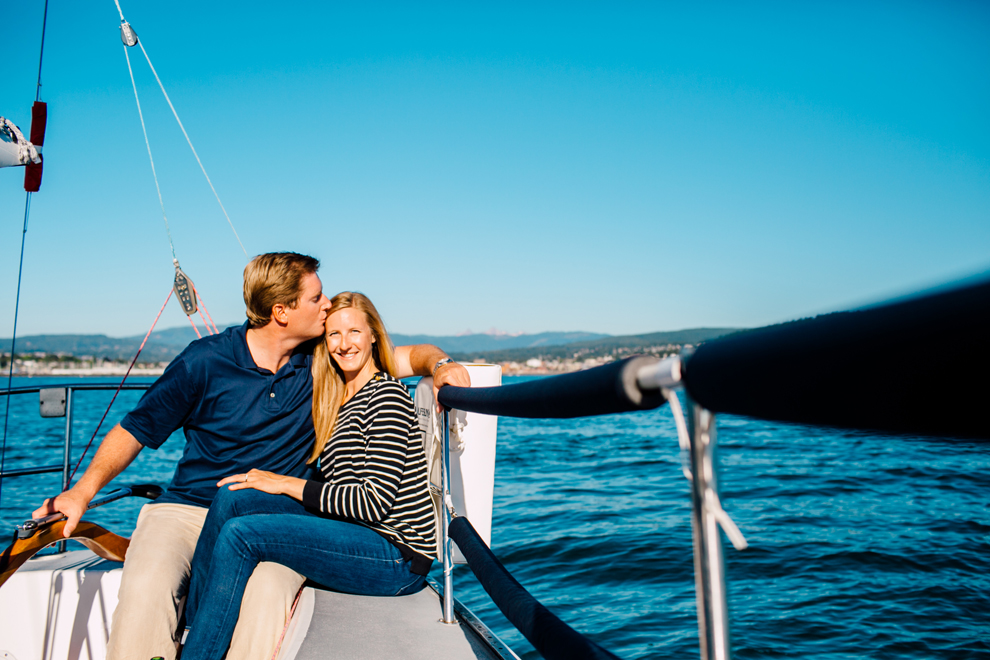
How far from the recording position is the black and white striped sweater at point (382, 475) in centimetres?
203

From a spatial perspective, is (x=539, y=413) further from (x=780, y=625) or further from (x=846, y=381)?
(x=780, y=625)

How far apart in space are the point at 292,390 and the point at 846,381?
2274 mm

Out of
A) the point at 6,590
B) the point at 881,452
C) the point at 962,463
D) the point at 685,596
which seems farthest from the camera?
the point at 881,452

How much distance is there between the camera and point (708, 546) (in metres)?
0.66

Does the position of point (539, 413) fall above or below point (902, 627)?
above

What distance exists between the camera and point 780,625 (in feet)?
13.8

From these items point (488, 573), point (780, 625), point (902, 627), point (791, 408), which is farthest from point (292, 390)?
point (902, 627)

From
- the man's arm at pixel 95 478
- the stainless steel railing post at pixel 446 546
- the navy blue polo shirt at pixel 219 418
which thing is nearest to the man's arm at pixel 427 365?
the stainless steel railing post at pixel 446 546

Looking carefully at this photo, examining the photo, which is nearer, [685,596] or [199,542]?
[199,542]

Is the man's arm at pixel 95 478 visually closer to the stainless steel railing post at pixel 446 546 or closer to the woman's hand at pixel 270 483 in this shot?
the woman's hand at pixel 270 483

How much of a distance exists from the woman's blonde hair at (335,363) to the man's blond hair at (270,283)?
0.16m

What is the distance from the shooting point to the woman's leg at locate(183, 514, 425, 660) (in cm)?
181

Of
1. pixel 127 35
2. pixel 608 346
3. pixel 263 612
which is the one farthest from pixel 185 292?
pixel 608 346

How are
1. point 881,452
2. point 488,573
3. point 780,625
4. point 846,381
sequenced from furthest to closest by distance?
point 881,452, point 780,625, point 488,573, point 846,381
